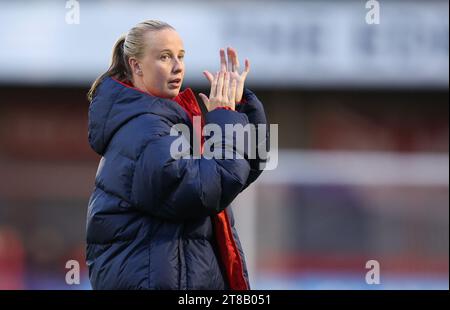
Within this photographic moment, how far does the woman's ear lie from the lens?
97.7 inches

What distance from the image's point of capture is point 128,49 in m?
2.49

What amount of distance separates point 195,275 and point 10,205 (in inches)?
238

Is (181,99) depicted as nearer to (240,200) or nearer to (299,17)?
(240,200)

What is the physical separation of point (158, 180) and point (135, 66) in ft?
1.27

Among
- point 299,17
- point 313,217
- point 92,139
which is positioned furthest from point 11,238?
point 92,139

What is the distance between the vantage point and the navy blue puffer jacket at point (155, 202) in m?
2.29
